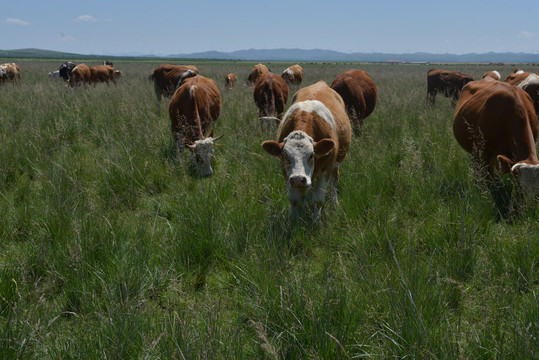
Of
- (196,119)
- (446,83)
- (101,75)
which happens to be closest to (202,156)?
(196,119)

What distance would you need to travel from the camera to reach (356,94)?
26.7 feet

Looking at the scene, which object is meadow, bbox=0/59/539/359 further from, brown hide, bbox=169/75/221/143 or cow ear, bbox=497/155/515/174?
brown hide, bbox=169/75/221/143

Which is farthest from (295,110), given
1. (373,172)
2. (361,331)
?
(361,331)

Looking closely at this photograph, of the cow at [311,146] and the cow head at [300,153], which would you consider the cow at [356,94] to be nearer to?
the cow at [311,146]

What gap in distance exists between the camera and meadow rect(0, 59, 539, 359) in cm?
206

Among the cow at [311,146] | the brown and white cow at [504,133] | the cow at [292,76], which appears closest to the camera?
the cow at [311,146]

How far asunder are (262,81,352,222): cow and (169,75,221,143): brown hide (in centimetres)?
233

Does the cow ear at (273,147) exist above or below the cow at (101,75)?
below

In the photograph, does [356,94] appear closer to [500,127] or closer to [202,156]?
[500,127]

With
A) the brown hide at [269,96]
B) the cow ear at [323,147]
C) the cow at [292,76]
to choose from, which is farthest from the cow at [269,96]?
the cow at [292,76]

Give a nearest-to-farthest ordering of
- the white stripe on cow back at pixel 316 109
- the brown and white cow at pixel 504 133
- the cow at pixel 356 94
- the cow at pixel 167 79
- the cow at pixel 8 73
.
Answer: the brown and white cow at pixel 504 133
the white stripe on cow back at pixel 316 109
the cow at pixel 356 94
the cow at pixel 167 79
the cow at pixel 8 73

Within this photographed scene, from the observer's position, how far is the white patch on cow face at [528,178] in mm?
4016

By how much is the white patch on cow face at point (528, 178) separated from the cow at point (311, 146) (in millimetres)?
2009

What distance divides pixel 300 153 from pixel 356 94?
4.83 meters
